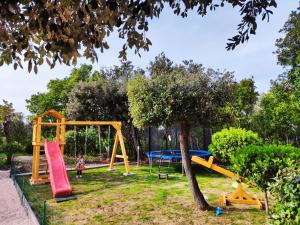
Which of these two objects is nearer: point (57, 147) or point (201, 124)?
point (201, 124)

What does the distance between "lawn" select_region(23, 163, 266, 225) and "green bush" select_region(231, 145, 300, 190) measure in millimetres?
1218

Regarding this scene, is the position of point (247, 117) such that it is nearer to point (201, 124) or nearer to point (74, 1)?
point (201, 124)

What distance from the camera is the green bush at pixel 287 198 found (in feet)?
10.6

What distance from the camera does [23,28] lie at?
3.59m

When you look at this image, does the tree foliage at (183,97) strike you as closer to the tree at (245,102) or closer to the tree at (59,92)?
the tree at (245,102)

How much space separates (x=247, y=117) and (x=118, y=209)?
19.2 m

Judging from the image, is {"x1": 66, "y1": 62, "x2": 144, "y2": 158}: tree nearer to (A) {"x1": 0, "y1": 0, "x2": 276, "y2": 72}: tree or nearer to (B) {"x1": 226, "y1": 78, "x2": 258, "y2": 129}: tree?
(B) {"x1": 226, "y1": 78, "x2": 258, "y2": 129}: tree

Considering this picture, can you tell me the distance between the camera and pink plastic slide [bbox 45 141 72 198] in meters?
10.9

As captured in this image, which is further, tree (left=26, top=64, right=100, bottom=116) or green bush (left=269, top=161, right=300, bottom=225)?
tree (left=26, top=64, right=100, bottom=116)

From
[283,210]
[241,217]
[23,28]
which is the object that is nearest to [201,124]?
[241,217]

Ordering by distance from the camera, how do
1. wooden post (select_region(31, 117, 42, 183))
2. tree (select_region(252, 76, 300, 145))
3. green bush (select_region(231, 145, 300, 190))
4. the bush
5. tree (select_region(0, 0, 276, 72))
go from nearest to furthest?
tree (select_region(0, 0, 276, 72)) → green bush (select_region(231, 145, 300, 190)) → the bush → wooden post (select_region(31, 117, 42, 183)) → tree (select_region(252, 76, 300, 145))

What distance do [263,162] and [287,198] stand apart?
3531 millimetres

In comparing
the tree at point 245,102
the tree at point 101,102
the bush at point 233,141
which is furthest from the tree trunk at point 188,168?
the tree at point 245,102

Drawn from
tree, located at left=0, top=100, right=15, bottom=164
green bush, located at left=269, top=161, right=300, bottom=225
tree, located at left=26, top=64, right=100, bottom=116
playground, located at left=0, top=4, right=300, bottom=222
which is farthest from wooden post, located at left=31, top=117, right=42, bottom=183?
tree, located at left=26, top=64, right=100, bottom=116
